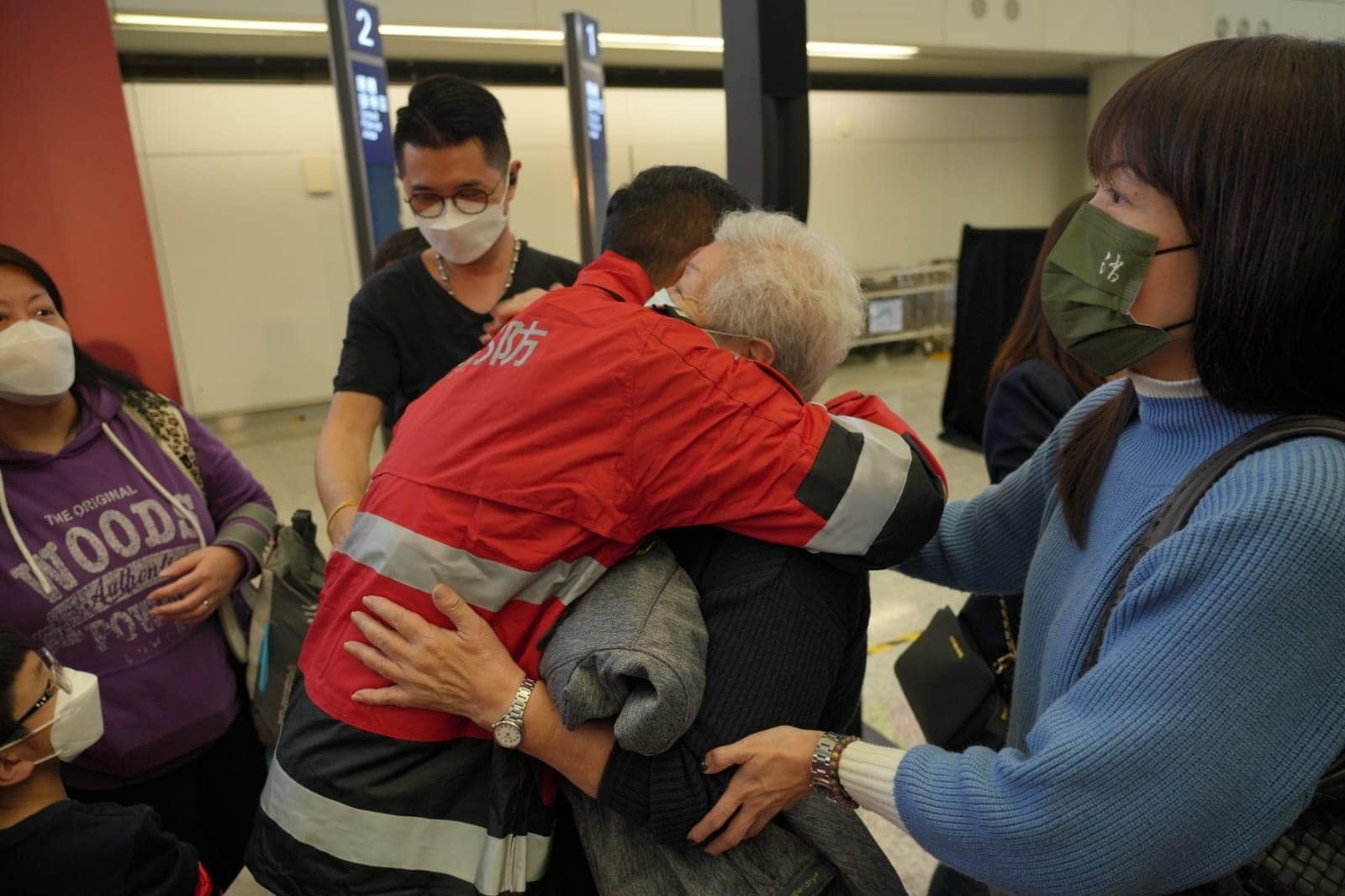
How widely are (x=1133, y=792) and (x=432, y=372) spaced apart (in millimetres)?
1652

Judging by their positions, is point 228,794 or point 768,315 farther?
point 228,794

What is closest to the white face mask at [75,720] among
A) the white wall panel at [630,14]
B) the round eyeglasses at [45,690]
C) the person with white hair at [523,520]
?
the round eyeglasses at [45,690]

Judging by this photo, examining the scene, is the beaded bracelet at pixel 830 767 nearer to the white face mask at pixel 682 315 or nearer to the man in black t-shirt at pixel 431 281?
the white face mask at pixel 682 315

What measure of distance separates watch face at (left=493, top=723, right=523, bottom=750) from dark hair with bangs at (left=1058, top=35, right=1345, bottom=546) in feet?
2.77

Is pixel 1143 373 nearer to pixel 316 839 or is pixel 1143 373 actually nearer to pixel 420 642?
pixel 420 642

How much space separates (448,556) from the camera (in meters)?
1.01

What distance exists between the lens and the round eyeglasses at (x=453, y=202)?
1.97 meters

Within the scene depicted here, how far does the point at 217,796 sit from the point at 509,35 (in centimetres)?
601

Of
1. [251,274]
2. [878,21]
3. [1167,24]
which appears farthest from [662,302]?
[1167,24]

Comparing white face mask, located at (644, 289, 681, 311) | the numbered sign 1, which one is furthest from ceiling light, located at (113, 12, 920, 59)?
white face mask, located at (644, 289, 681, 311)

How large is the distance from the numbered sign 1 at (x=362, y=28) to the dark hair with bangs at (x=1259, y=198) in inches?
141

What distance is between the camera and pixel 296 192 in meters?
7.16

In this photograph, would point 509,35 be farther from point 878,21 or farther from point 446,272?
point 446,272

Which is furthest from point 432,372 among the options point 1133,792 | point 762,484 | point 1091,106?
point 1091,106
